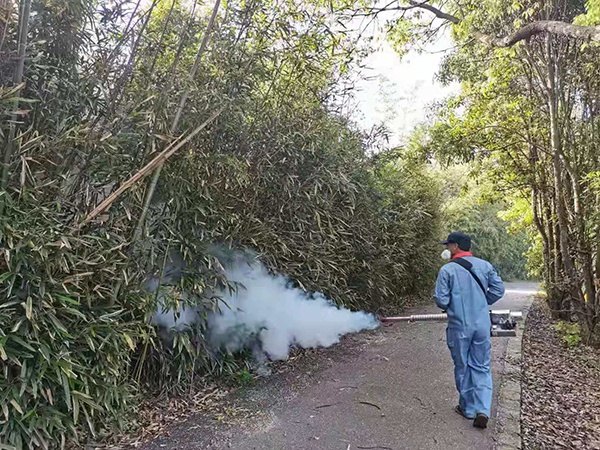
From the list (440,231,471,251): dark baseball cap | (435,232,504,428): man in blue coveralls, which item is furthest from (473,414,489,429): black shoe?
(440,231,471,251): dark baseball cap

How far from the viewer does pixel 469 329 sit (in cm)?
322

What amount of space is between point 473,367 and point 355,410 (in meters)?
0.98

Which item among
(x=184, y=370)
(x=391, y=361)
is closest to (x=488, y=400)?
(x=391, y=361)

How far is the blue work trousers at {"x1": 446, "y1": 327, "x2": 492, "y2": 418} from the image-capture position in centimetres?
320

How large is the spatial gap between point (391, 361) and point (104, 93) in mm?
3809

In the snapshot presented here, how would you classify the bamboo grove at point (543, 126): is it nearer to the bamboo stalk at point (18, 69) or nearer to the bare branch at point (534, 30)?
the bare branch at point (534, 30)

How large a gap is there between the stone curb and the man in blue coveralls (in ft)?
0.57

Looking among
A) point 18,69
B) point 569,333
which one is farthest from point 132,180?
point 569,333

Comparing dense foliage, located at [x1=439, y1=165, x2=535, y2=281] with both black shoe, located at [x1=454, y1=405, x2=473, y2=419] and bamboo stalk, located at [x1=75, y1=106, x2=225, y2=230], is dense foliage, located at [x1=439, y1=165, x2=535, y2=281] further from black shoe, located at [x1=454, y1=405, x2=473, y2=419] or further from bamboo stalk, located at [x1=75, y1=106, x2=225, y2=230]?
bamboo stalk, located at [x1=75, y1=106, x2=225, y2=230]

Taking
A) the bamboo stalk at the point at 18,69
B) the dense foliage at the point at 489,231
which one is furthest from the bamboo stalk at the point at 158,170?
the dense foliage at the point at 489,231

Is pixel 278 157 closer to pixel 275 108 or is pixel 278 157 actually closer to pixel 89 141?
pixel 275 108

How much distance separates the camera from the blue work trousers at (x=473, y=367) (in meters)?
3.20

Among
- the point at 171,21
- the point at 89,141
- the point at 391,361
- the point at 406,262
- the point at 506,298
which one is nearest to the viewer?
the point at 89,141

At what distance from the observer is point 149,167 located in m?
2.65
